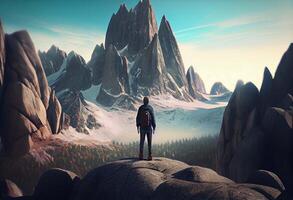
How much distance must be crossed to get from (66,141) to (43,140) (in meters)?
3.03

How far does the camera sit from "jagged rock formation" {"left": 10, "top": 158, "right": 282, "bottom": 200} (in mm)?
10680

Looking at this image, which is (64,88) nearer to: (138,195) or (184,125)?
(184,125)

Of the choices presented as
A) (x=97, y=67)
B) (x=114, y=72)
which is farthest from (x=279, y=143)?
(x=97, y=67)

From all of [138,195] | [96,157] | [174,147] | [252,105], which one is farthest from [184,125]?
[138,195]

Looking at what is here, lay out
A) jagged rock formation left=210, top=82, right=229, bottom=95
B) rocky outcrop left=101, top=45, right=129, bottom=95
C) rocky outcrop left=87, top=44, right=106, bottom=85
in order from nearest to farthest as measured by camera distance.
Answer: rocky outcrop left=87, top=44, right=106, bottom=85, rocky outcrop left=101, top=45, right=129, bottom=95, jagged rock formation left=210, top=82, right=229, bottom=95

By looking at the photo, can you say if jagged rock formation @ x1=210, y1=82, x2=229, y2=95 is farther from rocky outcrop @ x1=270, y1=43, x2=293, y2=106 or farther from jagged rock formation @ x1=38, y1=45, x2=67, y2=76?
rocky outcrop @ x1=270, y1=43, x2=293, y2=106

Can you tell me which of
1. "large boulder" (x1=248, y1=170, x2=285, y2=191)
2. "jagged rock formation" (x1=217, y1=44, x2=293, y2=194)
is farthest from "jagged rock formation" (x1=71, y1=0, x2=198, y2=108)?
"large boulder" (x1=248, y1=170, x2=285, y2=191)

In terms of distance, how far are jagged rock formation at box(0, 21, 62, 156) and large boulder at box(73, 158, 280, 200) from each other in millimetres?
12258

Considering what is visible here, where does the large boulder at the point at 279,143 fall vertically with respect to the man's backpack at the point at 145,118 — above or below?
below

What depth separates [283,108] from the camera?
2234 cm

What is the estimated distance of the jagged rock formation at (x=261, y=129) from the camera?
20.3 meters

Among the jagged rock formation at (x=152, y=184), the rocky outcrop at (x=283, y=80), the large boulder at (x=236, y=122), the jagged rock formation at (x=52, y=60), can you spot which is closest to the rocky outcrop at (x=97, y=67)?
the jagged rock formation at (x=52, y=60)

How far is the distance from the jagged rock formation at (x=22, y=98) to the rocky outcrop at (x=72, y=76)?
19.2 ft

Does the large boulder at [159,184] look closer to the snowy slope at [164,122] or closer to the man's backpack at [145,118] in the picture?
the man's backpack at [145,118]
